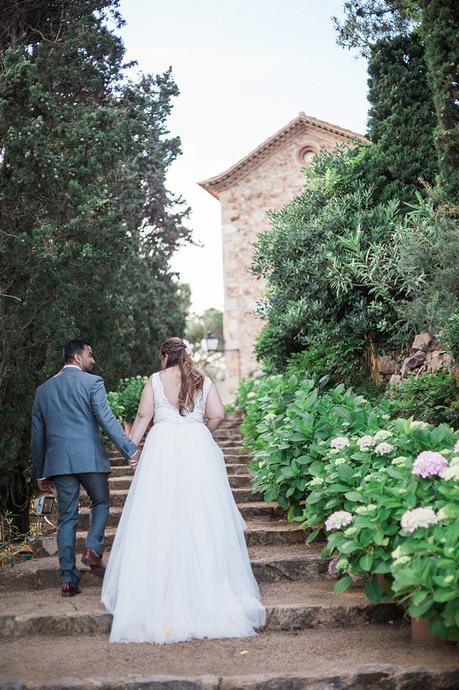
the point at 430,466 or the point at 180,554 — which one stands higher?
the point at 430,466

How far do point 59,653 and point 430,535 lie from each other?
210cm

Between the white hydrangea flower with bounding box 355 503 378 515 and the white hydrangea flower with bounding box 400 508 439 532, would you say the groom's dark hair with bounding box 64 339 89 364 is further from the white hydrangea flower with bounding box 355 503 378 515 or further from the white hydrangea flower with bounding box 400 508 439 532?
the white hydrangea flower with bounding box 400 508 439 532

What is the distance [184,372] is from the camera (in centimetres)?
475

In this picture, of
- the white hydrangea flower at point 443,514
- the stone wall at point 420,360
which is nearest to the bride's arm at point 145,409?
the white hydrangea flower at point 443,514

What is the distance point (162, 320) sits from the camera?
1652cm

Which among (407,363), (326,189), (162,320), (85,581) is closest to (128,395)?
(162,320)

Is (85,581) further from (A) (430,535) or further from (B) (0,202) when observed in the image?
(B) (0,202)

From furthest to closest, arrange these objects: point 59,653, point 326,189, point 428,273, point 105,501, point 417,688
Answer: point 326,189
point 428,273
point 105,501
point 59,653
point 417,688

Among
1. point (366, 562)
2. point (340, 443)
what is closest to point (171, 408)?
point (340, 443)

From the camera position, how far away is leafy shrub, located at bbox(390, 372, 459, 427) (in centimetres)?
636

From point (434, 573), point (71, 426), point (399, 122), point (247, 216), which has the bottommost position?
point (434, 573)

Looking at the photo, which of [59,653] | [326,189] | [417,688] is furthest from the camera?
[326,189]

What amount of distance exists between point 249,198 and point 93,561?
59.7 feet

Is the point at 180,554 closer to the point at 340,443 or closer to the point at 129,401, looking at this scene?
the point at 340,443
